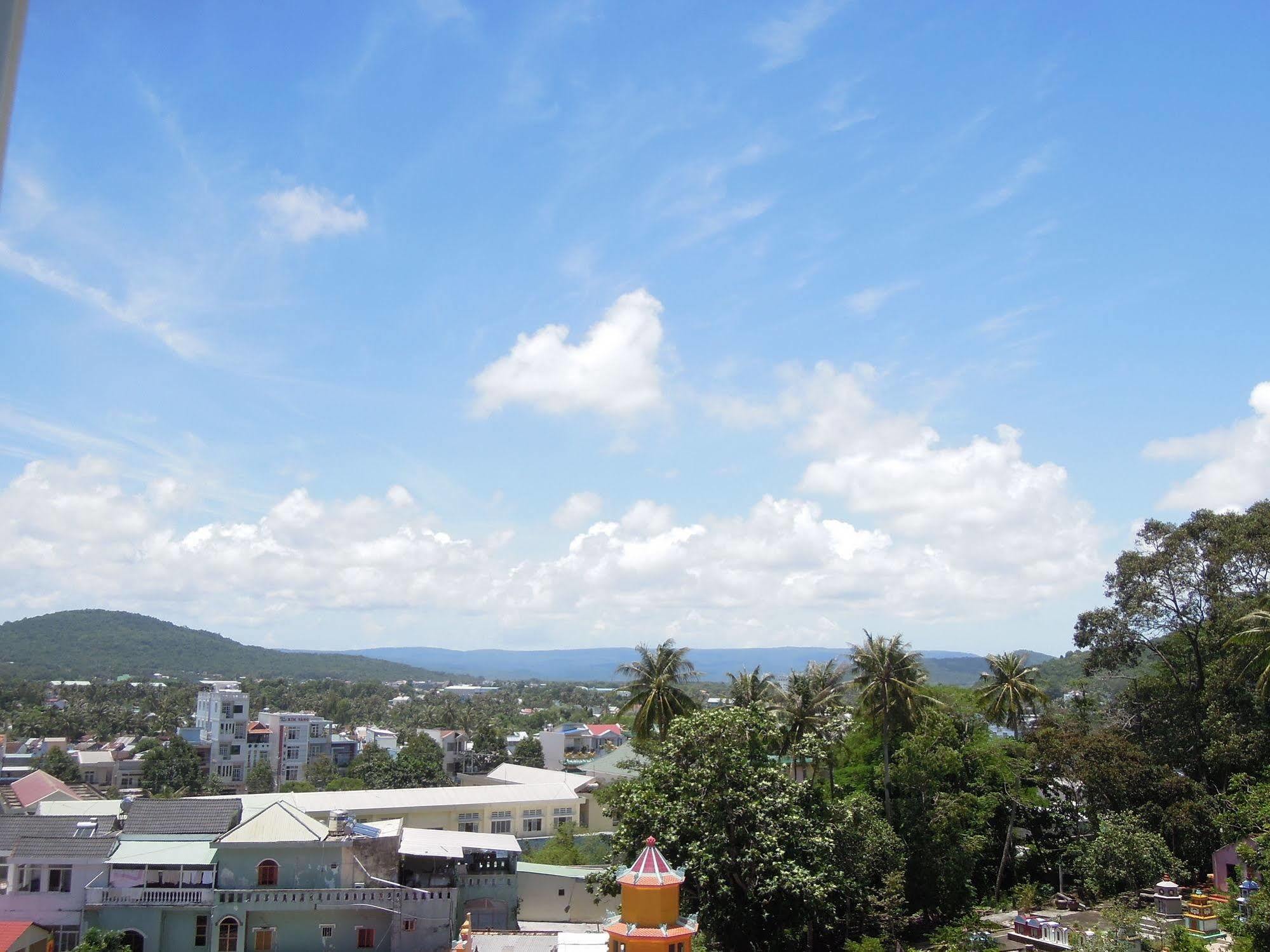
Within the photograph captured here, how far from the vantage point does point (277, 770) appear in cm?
10262

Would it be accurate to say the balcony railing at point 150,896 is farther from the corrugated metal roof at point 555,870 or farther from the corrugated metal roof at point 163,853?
the corrugated metal roof at point 555,870

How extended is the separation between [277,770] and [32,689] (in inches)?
3525

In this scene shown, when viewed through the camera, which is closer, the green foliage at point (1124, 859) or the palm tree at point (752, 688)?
the green foliage at point (1124, 859)

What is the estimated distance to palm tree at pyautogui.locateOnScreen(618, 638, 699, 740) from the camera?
42.2m

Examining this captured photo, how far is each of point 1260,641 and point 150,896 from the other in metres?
42.9

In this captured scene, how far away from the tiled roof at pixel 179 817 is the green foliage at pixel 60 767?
60.5 meters

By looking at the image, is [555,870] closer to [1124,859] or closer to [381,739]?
[1124,859]

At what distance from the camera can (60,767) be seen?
295 ft

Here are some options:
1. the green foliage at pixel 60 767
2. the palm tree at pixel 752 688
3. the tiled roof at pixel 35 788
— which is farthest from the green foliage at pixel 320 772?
the palm tree at pixel 752 688

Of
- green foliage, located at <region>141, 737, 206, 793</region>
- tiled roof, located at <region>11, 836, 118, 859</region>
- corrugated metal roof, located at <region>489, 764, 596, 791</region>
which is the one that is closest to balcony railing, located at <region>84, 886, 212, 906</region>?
tiled roof, located at <region>11, 836, 118, 859</region>

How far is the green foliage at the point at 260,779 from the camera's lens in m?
93.9

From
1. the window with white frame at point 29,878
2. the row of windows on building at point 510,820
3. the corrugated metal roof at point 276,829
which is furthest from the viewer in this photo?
the row of windows on building at point 510,820

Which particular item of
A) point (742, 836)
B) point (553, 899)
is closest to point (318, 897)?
point (553, 899)

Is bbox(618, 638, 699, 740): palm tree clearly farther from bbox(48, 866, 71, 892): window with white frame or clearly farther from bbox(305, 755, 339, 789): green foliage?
bbox(305, 755, 339, 789): green foliage
